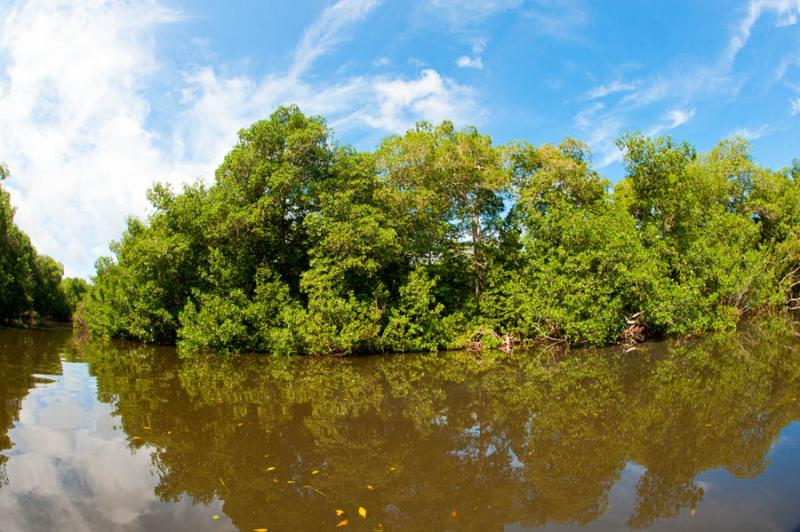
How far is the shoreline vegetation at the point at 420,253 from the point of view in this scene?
52.8 feet

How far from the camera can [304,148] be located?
1662 cm

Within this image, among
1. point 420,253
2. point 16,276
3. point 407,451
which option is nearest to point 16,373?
point 407,451

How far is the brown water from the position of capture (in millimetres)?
4250

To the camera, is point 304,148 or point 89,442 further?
point 304,148

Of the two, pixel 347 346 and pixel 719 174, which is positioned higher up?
pixel 719 174

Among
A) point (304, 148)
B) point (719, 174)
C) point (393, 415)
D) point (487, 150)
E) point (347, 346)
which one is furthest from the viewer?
point (719, 174)

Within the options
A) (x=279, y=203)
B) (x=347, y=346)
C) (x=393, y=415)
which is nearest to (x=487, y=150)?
(x=279, y=203)

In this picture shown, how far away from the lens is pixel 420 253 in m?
19.0

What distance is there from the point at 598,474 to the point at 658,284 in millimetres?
14862

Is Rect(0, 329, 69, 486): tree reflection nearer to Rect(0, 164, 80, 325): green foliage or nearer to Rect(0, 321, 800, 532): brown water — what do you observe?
Rect(0, 321, 800, 532): brown water

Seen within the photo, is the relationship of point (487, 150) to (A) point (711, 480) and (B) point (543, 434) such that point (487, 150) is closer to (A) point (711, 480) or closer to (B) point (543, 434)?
(B) point (543, 434)

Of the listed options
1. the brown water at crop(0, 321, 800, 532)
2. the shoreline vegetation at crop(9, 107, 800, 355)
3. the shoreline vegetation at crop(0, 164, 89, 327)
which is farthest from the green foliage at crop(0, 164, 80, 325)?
the brown water at crop(0, 321, 800, 532)

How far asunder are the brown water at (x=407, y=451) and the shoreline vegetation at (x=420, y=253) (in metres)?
5.18

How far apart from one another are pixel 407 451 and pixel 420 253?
13418 millimetres
